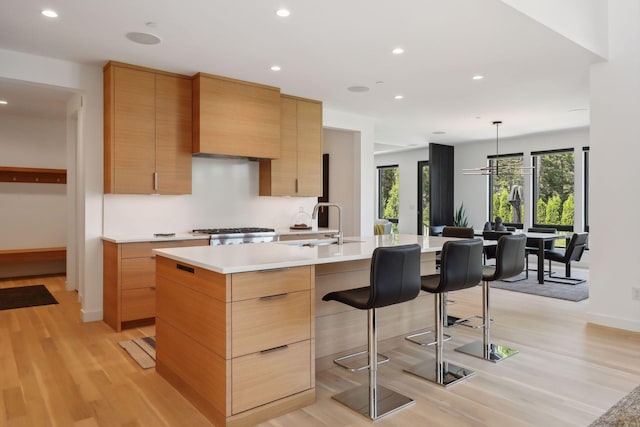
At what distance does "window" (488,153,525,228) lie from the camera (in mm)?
9367

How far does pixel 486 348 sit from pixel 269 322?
1956 millimetres

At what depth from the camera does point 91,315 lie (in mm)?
4512

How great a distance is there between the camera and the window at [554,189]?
28.3 ft

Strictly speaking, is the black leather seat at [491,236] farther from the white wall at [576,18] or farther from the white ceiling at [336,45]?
the white wall at [576,18]

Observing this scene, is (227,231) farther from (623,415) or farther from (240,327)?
(623,415)

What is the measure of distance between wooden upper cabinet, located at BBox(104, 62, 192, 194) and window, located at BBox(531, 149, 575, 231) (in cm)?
740

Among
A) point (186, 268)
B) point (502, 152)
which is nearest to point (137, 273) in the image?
point (186, 268)

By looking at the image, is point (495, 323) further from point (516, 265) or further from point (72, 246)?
point (72, 246)

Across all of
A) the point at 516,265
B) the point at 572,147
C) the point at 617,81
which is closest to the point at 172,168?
the point at 516,265

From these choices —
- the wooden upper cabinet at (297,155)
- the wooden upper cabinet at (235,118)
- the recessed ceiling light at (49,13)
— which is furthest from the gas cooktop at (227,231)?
the recessed ceiling light at (49,13)

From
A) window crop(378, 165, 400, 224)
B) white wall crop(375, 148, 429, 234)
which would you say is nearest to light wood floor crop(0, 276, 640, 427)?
white wall crop(375, 148, 429, 234)

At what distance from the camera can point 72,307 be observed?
5.12m

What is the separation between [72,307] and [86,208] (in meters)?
1.44

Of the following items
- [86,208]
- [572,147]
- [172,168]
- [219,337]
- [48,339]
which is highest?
[572,147]
